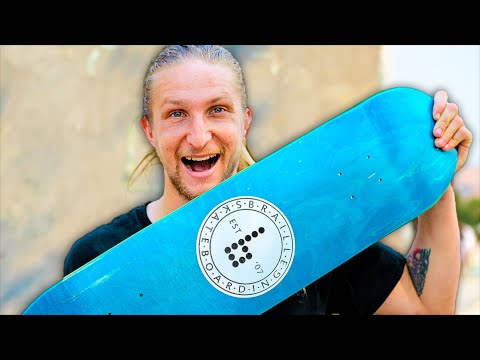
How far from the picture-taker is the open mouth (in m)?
2.01

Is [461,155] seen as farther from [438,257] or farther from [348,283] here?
[348,283]

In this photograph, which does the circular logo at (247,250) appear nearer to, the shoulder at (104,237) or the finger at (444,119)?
the shoulder at (104,237)

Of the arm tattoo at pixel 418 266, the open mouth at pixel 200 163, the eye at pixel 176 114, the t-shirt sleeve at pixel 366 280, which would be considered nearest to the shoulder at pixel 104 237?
the open mouth at pixel 200 163

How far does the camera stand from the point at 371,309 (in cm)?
196

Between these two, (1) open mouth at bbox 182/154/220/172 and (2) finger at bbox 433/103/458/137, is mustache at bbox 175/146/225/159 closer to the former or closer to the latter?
(1) open mouth at bbox 182/154/220/172

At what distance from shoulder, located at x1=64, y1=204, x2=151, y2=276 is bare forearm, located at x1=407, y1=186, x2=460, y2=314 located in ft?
3.16

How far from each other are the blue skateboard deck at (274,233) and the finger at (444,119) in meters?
0.14

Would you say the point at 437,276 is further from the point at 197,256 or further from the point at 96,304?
the point at 96,304

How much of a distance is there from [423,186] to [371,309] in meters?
0.47

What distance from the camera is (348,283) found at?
1.97 m

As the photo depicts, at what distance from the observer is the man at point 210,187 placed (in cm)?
193

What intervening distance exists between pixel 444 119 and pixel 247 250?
30.1 inches

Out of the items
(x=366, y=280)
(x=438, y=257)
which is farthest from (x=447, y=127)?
(x=366, y=280)

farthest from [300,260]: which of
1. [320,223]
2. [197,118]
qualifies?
[197,118]
